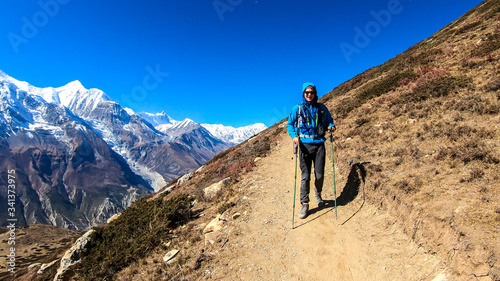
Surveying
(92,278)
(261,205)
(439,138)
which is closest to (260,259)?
(261,205)

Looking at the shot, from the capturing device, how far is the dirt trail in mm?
5051

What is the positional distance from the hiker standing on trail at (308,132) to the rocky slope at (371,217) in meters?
1.43

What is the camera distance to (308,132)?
731 centimetres

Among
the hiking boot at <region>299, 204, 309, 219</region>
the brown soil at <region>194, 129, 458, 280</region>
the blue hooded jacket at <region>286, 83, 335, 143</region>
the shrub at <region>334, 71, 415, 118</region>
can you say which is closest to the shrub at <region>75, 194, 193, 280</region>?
the brown soil at <region>194, 129, 458, 280</region>

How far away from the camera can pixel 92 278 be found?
7035 mm

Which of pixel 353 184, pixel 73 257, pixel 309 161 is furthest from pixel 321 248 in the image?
pixel 73 257

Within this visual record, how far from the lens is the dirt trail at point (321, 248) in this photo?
16.6 feet

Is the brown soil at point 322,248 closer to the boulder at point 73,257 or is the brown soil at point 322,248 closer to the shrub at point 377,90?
the boulder at point 73,257

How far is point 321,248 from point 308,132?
3.46 metres

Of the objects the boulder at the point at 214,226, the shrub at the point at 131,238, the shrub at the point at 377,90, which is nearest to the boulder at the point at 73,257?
the shrub at the point at 131,238

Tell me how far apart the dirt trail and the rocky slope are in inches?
1.1

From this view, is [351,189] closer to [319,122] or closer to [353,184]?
[353,184]

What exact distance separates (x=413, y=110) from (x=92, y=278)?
16.0m

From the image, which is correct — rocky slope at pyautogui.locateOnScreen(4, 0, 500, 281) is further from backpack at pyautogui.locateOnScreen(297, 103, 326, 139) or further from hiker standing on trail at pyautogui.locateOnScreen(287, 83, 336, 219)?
backpack at pyautogui.locateOnScreen(297, 103, 326, 139)
